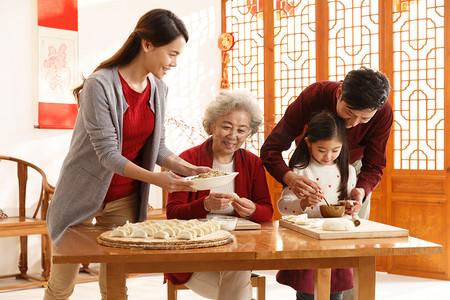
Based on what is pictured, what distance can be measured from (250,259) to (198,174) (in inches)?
24.3

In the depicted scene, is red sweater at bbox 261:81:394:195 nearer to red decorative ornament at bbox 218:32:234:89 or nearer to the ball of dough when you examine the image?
the ball of dough

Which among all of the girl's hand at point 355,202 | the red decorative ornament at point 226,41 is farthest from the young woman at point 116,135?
the red decorative ornament at point 226,41

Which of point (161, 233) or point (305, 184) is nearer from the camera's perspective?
point (161, 233)

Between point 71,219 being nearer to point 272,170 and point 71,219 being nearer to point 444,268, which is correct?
point 272,170

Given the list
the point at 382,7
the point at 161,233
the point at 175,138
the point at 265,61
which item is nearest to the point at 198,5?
the point at 265,61

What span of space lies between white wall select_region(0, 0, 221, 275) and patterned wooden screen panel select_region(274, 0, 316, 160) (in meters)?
0.68

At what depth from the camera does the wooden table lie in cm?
166

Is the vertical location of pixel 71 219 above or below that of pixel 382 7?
below

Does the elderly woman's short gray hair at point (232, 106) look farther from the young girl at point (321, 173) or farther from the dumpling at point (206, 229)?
the dumpling at point (206, 229)

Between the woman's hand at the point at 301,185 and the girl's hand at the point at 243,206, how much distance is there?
0.19 metres

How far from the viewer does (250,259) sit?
5.63 ft

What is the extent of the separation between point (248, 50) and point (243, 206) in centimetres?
345

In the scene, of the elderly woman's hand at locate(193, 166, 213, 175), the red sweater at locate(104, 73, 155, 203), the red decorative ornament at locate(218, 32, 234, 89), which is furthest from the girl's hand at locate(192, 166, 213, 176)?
the red decorative ornament at locate(218, 32, 234, 89)

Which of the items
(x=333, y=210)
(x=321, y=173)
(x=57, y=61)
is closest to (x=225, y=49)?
(x=57, y=61)
